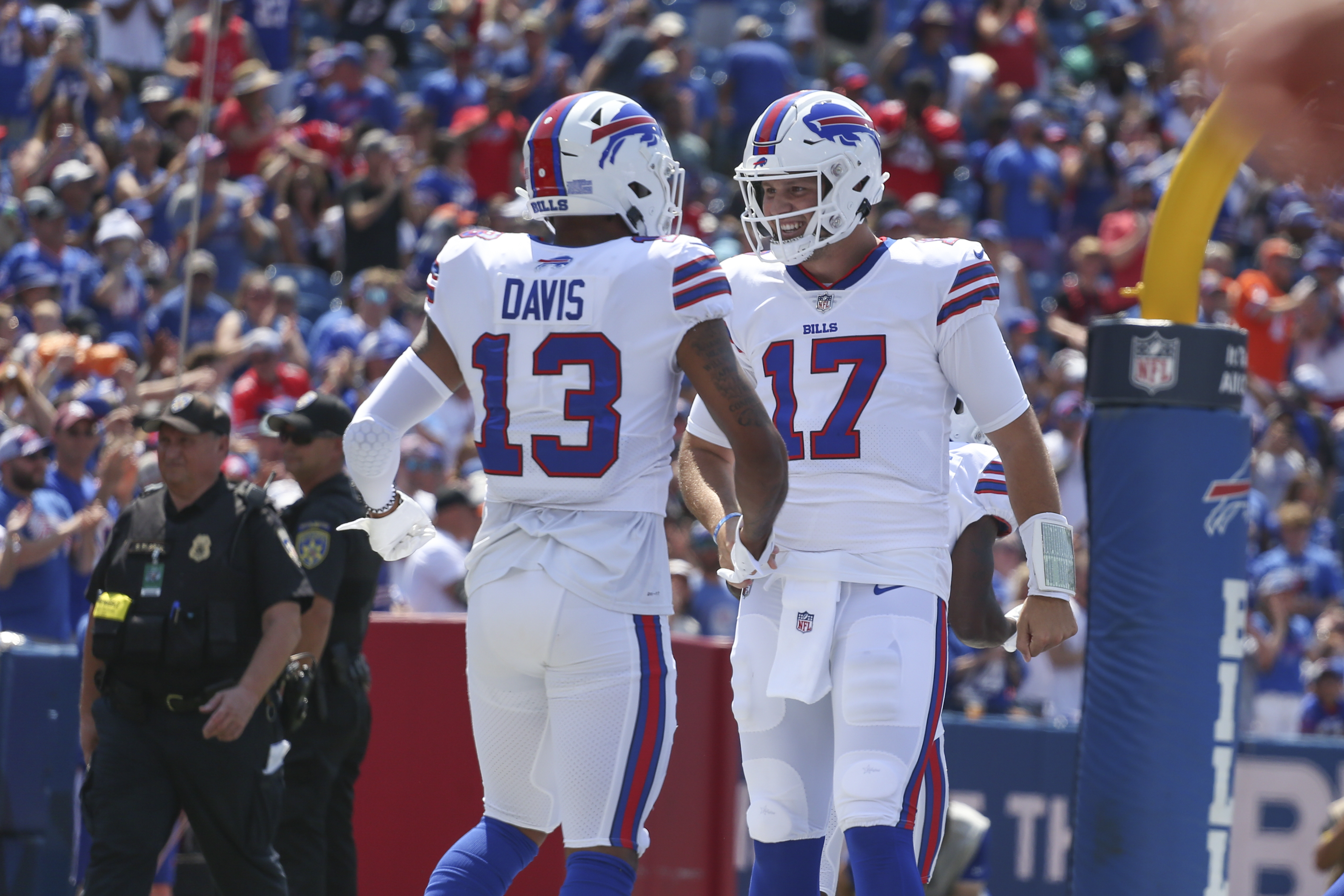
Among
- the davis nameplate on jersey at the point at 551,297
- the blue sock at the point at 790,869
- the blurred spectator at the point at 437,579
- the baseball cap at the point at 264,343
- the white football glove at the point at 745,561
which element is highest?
the baseball cap at the point at 264,343

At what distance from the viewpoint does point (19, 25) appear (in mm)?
13227

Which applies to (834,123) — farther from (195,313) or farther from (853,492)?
(195,313)

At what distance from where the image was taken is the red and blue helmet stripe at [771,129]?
421cm

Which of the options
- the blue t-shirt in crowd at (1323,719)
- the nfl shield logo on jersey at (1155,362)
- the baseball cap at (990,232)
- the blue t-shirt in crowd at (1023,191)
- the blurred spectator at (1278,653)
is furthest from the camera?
the blue t-shirt in crowd at (1023,191)

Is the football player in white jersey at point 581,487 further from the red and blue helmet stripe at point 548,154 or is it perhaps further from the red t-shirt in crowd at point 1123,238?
the red t-shirt in crowd at point 1123,238

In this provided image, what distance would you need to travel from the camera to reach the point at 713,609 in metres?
9.66

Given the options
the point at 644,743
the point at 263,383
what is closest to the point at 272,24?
the point at 263,383

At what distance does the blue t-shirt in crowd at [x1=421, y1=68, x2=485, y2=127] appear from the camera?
1443 cm

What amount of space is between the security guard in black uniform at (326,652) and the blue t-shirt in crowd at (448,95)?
28.8 ft

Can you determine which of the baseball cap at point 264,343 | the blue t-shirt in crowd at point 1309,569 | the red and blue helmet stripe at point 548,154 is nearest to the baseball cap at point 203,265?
the baseball cap at point 264,343

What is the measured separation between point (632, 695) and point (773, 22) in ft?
47.5

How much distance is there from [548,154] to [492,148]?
9.96 m

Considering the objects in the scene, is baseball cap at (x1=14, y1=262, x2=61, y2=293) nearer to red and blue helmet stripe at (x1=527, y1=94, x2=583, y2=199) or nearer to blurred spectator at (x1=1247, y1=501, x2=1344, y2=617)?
red and blue helmet stripe at (x1=527, y1=94, x2=583, y2=199)

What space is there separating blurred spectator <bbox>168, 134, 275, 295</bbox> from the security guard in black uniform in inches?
236
